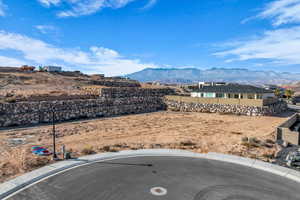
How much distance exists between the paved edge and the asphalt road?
64 cm

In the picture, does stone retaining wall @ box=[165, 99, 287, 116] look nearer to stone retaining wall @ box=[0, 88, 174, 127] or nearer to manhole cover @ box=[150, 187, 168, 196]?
stone retaining wall @ box=[0, 88, 174, 127]

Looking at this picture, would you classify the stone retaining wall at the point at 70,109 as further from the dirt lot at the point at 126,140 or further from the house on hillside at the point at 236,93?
the house on hillside at the point at 236,93

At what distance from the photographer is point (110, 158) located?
14781 millimetres

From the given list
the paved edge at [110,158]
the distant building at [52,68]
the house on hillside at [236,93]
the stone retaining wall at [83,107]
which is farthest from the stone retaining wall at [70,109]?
the distant building at [52,68]

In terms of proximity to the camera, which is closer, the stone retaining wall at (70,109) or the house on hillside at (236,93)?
the stone retaining wall at (70,109)

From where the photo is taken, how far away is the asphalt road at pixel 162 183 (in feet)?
32.0

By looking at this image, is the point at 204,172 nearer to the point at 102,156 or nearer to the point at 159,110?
the point at 102,156

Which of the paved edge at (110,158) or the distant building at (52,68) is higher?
the distant building at (52,68)

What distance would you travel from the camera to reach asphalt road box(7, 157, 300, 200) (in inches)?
384

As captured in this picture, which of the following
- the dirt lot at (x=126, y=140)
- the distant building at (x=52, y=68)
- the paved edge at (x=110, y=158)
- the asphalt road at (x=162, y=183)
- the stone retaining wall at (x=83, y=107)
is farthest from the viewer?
the distant building at (x=52, y=68)

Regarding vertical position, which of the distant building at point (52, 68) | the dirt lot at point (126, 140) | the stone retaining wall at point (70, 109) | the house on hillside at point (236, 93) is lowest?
→ the dirt lot at point (126, 140)

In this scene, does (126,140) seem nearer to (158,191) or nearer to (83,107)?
(158,191)

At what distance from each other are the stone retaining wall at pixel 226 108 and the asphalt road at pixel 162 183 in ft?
93.2

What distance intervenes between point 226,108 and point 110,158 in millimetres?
33427
